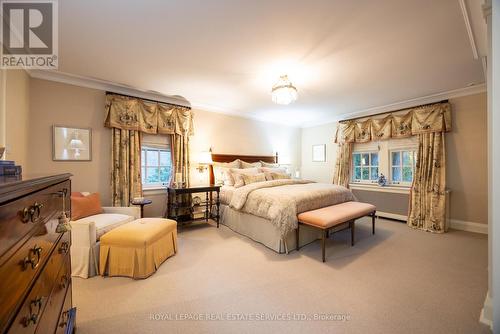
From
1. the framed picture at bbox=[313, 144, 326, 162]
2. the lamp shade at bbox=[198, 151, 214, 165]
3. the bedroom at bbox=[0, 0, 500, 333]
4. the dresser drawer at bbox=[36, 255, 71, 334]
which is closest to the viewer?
the dresser drawer at bbox=[36, 255, 71, 334]

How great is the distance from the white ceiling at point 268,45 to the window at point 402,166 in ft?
4.18

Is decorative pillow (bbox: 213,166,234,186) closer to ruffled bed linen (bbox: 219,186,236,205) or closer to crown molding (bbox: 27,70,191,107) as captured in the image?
ruffled bed linen (bbox: 219,186,236,205)

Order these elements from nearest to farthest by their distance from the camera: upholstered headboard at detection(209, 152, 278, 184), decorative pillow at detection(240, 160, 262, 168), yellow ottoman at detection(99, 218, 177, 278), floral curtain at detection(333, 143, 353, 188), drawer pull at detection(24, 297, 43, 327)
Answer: drawer pull at detection(24, 297, 43, 327), yellow ottoman at detection(99, 218, 177, 278), upholstered headboard at detection(209, 152, 278, 184), decorative pillow at detection(240, 160, 262, 168), floral curtain at detection(333, 143, 353, 188)

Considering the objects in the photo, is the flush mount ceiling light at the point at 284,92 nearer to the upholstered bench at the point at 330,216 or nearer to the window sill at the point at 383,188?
the upholstered bench at the point at 330,216

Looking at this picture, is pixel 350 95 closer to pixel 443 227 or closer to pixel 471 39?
pixel 471 39


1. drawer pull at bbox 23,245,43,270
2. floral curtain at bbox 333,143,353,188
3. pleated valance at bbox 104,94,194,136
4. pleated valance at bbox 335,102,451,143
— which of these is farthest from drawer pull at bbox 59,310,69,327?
pleated valance at bbox 335,102,451,143

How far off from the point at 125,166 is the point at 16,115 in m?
1.33

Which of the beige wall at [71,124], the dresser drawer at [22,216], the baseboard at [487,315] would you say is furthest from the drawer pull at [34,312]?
the beige wall at [71,124]

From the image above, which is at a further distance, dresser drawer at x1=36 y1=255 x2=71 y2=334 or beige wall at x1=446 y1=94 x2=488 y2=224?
beige wall at x1=446 y1=94 x2=488 y2=224

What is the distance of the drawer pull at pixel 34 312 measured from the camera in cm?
67

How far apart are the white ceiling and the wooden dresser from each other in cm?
167

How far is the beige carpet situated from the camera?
1.53 meters

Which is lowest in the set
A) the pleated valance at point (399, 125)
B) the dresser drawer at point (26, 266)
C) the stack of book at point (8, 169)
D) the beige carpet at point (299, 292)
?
the beige carpet at point (299, 292)

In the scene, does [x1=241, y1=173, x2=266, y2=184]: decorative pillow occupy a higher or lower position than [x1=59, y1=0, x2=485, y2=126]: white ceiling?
lower
